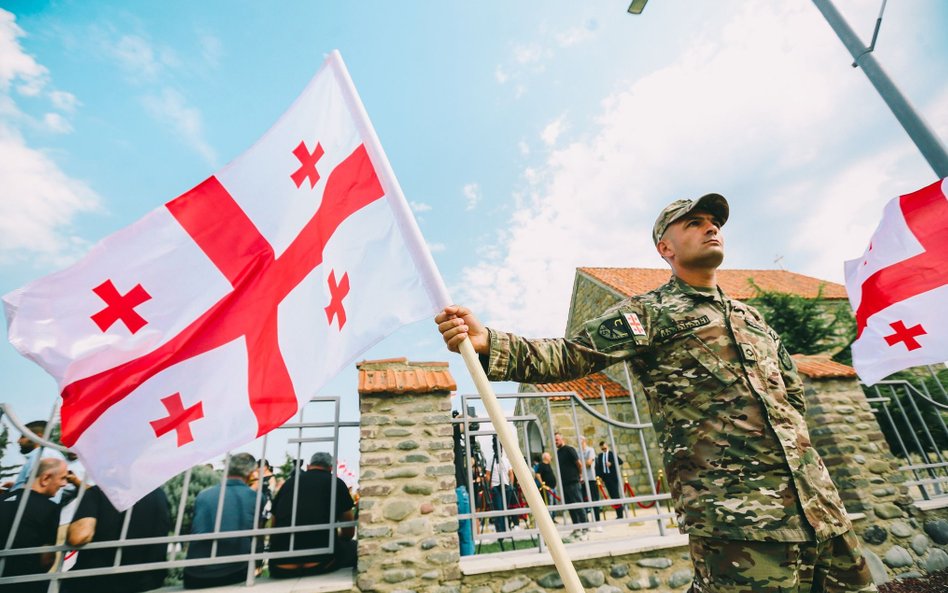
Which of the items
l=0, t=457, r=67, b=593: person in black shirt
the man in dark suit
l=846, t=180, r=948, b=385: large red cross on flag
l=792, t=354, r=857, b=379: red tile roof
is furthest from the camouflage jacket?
the man in dark suit

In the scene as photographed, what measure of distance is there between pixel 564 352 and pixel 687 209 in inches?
38.9

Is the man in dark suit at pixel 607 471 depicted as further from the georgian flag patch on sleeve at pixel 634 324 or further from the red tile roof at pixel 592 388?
the georgian flag patch on sleeve at pixel 634 324

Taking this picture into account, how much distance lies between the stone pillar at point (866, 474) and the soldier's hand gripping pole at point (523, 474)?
5.53m

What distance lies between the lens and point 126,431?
1.83m

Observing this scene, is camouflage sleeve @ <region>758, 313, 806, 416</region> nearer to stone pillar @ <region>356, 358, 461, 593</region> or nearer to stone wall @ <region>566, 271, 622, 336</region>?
stone pillar @ <region>356, 358, 461, 593</region>

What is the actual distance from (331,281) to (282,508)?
8.65ft

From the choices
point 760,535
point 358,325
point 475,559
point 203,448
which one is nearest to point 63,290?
point 203,448

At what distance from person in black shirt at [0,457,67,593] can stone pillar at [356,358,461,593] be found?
2299 mm

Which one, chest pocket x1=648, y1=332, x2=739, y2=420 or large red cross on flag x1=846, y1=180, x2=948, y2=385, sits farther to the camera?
large red cross on flag x1=846, y1=180, x2=948, y2=385

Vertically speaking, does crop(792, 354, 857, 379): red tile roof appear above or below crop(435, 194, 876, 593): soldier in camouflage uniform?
above

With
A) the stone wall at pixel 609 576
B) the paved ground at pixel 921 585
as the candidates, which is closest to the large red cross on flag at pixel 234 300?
the stone wall at pixel 609 576

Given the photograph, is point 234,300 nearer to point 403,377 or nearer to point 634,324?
point 634,324

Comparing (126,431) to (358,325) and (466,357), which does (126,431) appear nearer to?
(358,325)

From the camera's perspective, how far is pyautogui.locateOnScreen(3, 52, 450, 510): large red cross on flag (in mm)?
1793
